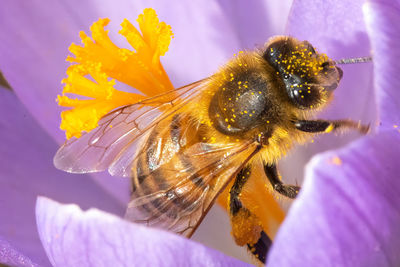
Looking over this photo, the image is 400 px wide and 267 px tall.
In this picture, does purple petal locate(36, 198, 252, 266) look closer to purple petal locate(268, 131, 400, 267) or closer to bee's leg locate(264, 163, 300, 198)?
purple petal locate(268, 131, 400, 267)

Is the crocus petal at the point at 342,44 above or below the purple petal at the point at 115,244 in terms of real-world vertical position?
below

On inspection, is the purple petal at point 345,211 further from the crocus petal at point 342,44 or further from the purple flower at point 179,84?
the crocus petal at point 342,44

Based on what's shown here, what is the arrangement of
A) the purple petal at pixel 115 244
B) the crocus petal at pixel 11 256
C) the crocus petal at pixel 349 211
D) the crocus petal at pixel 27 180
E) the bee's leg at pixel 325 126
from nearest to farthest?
the crocus petal at pixel 349 211 < the purple petal at pixel 115 244 < the crocus petal at pixel 11 256 < the bee's leg at pixel 325 126 < the crocus petal at pixel 27 180

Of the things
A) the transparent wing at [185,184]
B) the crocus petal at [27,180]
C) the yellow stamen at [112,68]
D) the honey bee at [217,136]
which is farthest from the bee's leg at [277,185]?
the crocus petal at [27,180]

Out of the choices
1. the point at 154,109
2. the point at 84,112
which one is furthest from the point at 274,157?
the point at 84,112

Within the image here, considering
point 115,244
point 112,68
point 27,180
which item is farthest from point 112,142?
point 115,244

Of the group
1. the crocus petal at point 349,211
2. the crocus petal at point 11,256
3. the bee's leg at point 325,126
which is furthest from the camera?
the bee's leg at point 325,126

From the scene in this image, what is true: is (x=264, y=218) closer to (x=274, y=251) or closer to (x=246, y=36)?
(x=246, y=36)

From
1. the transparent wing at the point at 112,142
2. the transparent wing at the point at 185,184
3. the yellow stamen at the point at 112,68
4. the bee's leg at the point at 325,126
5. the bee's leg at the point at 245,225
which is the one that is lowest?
the bee's leg at the point at 245,225
